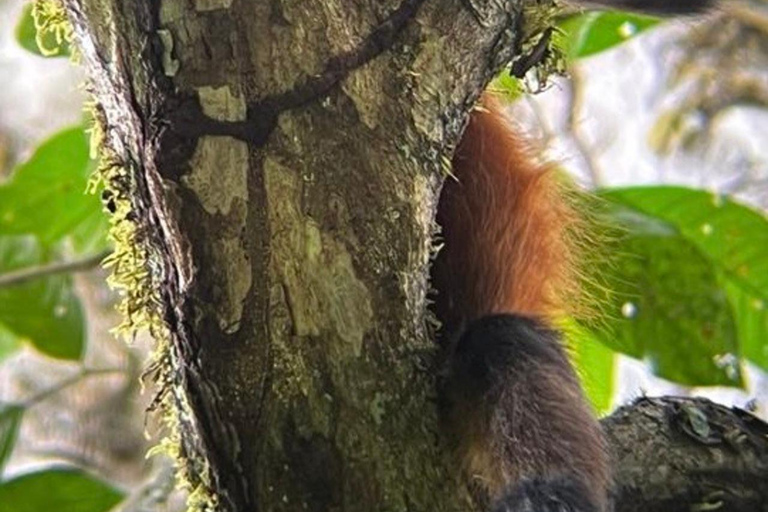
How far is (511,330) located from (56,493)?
1.02m

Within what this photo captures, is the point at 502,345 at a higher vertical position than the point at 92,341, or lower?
higher

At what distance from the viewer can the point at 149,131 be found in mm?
1170

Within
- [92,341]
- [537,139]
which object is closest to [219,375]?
[537,139]

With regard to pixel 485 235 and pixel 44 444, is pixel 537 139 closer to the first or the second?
pixel 485 235

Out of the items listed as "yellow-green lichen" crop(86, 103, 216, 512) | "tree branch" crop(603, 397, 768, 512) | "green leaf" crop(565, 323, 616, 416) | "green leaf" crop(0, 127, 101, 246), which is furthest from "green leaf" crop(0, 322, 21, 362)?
"tree branch" crop(603, 397, 768, 512)

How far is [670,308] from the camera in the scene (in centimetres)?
201

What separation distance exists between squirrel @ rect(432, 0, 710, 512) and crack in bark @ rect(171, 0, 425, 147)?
209 millimetres

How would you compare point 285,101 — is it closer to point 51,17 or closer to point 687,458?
point 51,17

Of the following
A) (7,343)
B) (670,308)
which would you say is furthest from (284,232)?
(7,343)

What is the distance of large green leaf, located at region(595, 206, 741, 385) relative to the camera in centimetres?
196

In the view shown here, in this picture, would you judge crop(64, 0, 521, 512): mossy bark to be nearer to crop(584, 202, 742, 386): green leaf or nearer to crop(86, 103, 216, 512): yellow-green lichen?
crop(86, 103, 216, 512): yellow-green lichen

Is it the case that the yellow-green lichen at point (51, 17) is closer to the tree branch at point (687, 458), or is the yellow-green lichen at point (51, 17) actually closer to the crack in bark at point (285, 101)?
the crack in bark at point (285, 101)

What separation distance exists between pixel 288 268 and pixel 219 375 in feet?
0.34

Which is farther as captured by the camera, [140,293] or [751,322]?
[751,322]
